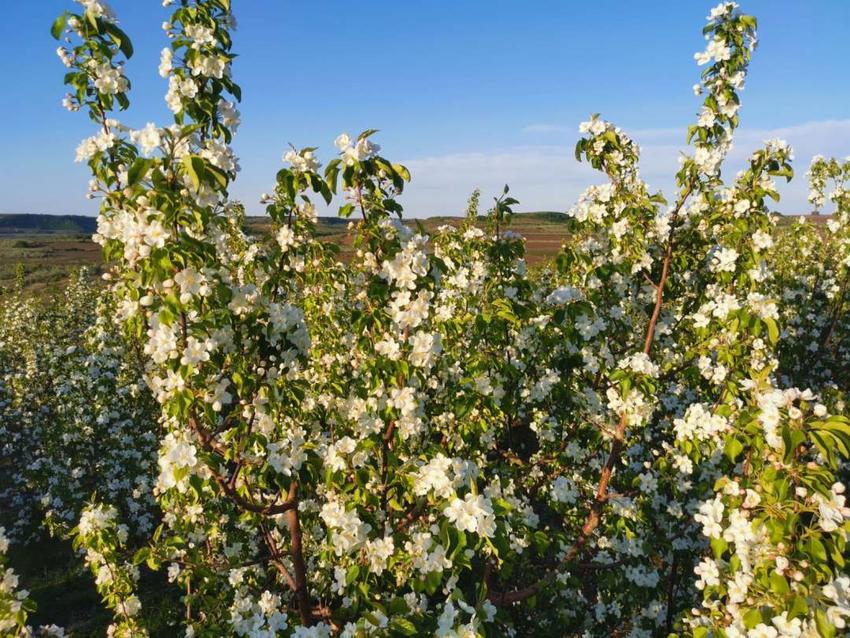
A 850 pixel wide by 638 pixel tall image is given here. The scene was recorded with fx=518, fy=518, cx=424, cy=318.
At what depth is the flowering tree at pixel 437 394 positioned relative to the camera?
128 inches

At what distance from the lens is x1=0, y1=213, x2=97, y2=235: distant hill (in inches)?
6600

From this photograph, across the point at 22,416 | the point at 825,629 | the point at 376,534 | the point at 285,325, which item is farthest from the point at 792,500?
the point at 22,416

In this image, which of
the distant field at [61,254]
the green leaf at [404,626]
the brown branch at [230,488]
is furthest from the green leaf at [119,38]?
the distant field at [61,254]

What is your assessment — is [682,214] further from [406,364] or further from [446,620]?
[446,620]

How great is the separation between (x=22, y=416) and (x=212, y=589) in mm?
14794

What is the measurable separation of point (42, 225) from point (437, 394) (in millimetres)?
225300

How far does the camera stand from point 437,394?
21.3 ft

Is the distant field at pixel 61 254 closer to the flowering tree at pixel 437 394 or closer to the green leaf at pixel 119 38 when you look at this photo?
the flowering tree at pixel 437 394

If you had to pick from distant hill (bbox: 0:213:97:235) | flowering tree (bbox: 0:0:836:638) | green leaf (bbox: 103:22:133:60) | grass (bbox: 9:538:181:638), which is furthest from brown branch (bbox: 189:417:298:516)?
distant hill (bbox: 0:213:97:235)

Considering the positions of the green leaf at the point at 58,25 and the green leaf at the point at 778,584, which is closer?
the green leaf at the point at 778,584

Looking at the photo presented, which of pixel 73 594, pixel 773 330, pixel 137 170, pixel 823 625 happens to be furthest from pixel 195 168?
pixel 73 594

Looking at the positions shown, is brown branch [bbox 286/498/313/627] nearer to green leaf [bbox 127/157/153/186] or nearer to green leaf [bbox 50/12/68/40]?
green leaf [bbox 127/157/153/186]

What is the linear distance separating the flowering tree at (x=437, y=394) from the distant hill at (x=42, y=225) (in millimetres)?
191755

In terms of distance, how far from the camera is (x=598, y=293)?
6.03 meters
